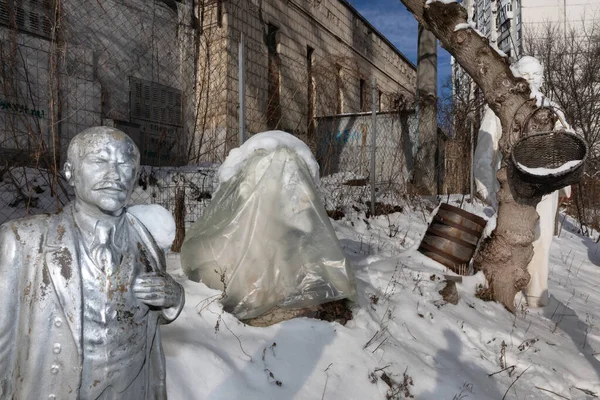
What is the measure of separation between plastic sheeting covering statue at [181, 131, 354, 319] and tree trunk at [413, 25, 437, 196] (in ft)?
19.9

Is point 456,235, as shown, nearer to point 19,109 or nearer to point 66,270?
point 66,270

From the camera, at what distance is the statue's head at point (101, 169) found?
107 centimetres

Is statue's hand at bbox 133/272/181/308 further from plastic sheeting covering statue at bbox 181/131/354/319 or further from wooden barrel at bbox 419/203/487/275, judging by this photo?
wooden barrel at bbox 419/203/487/275

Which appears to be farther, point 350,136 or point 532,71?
point 350,136

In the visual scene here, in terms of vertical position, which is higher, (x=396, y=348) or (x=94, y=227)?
(x=94, y=227)

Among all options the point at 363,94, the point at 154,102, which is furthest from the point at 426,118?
the point at 363,94

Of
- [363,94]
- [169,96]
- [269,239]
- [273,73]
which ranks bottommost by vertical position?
[269,239]

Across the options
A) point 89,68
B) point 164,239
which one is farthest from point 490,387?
point 89,68

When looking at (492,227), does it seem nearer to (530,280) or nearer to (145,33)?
(530,280)

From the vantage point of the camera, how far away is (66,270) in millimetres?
1032

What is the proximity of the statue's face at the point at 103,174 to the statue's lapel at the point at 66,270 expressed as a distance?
93 mm

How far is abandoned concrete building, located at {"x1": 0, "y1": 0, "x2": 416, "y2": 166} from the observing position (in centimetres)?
596

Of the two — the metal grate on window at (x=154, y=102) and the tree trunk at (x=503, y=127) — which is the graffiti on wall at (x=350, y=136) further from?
the tree trunk at (x=503, y=127)

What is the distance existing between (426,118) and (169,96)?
5.04 m
